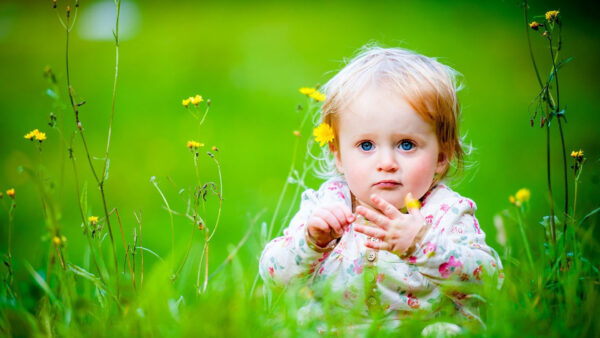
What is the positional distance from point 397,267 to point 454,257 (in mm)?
272

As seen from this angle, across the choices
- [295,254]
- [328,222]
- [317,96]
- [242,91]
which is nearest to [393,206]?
[328,222]

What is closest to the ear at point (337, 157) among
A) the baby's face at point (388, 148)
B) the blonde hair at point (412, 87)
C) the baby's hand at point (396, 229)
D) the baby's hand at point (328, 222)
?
the blonde hair at point (412, 87)

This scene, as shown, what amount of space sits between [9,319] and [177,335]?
1.97 ft

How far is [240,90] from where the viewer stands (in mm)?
6363

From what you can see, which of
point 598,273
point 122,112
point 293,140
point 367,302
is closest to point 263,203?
point 293,140

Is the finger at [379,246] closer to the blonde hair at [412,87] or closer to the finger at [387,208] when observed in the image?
the finger at [387,208]

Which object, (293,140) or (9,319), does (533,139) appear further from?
(9,319)

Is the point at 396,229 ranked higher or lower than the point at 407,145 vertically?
lower

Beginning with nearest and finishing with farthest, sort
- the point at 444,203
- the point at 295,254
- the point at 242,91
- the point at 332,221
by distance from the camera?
the point at 332,221 < the point at 295,254 < the point at 444,203 < the point at 242,91

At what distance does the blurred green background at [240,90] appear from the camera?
4.26 meters

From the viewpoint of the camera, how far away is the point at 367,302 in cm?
204

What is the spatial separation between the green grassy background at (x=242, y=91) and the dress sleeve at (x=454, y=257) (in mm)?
929

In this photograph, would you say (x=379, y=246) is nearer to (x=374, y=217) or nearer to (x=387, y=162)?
(x=374, y=217)

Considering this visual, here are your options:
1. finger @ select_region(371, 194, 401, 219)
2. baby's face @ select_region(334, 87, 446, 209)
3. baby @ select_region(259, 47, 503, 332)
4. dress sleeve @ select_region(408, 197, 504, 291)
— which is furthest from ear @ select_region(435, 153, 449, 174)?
finger @ select_region(371, 194, 401, 219)
